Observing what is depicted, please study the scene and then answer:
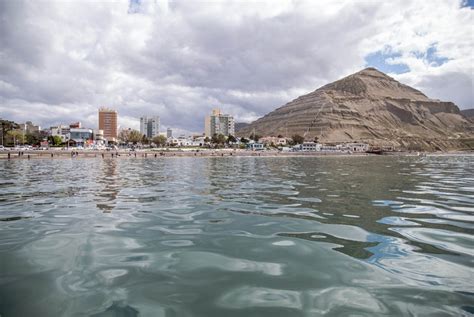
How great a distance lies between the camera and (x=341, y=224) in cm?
805

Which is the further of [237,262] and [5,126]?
[5,126]

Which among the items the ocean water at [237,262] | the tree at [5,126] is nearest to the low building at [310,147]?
the tree at [5,126]

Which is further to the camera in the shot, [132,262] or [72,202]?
[72,202]

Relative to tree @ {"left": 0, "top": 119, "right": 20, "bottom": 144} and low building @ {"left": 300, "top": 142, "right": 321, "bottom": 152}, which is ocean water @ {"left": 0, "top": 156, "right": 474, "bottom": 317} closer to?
tree @ {"left": 0, "top": 119, "right": 20, "bottom": 144}

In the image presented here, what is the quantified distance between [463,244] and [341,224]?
2584mm

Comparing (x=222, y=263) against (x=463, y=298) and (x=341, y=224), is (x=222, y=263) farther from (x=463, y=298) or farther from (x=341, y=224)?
(x=341, y=224)

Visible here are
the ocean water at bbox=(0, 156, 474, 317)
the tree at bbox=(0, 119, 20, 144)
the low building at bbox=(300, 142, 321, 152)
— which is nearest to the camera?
the ocean water at bbox=(0, 156, 474, 317)

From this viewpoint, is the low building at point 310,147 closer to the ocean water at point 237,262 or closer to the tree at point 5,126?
the tree at point 5,126

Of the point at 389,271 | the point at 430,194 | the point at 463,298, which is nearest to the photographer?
the point at 463,298

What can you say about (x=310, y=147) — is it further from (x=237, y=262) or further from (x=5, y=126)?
(x=237, y=262)

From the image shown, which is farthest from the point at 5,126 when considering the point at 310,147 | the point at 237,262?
the point at 237,262

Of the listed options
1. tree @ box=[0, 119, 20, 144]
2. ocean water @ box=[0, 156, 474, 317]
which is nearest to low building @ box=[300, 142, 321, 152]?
tree @ box=[0, 119, 20, 144]

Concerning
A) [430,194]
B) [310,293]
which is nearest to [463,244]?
[310,293]

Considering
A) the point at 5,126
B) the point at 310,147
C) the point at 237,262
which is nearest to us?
the point at 237,262
